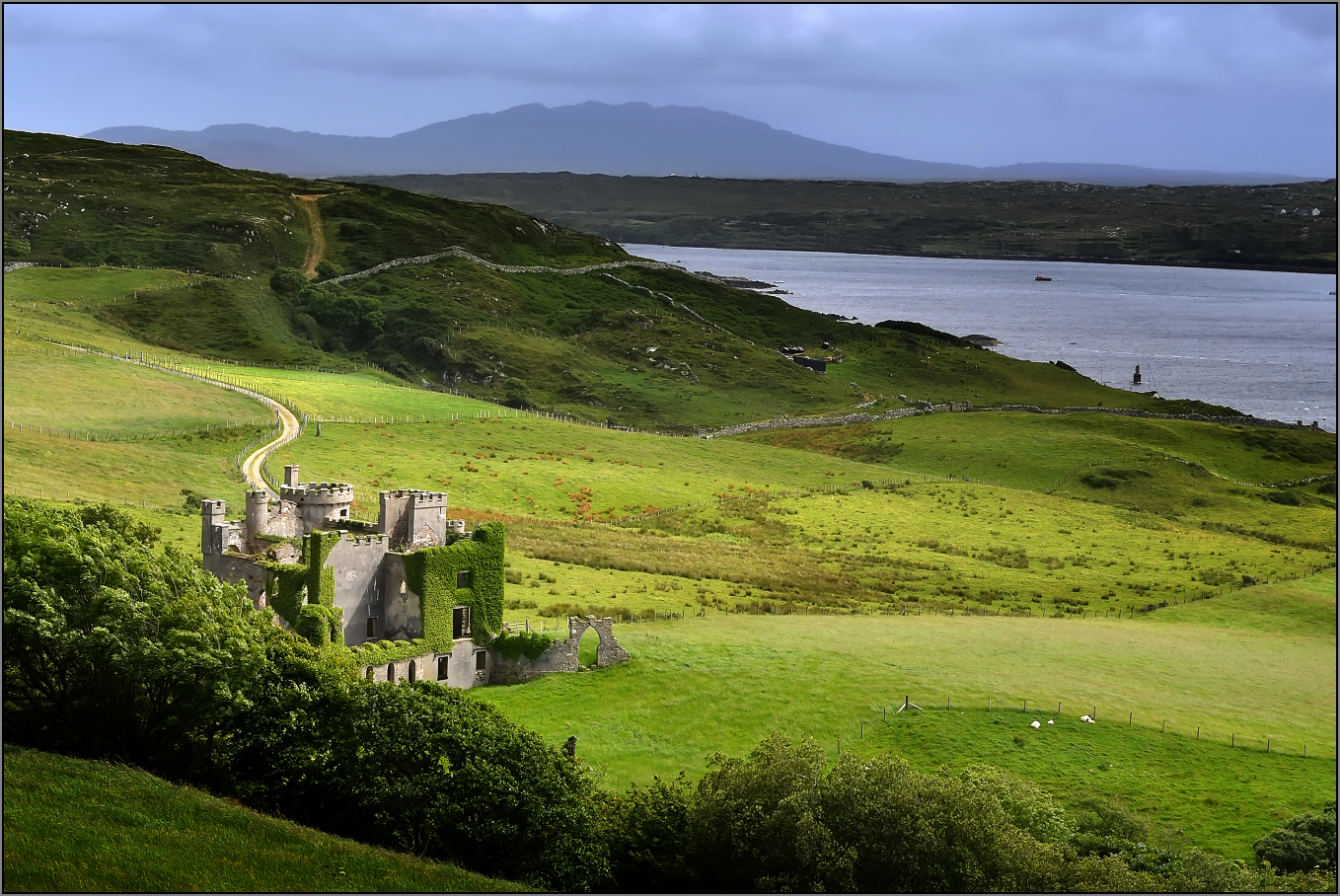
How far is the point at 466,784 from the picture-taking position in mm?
33312

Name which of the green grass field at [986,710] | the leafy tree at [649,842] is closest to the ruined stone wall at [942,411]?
the green grass field at [986,710]

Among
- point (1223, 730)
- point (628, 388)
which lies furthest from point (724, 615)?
point (628, 388)

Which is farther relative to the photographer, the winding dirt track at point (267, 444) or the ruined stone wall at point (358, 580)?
the winding dirt track at point (267, 444)

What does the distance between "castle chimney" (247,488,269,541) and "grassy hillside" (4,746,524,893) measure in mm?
17883

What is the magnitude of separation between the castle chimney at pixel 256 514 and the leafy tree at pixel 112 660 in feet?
39.0

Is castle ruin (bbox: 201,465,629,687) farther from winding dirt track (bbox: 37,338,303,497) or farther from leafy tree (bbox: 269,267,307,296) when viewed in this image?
leafy tree (bbox: 269,267,307,296)

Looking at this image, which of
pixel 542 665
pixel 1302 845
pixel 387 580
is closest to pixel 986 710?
pixel 1302 845

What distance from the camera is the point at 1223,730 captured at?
4734cm

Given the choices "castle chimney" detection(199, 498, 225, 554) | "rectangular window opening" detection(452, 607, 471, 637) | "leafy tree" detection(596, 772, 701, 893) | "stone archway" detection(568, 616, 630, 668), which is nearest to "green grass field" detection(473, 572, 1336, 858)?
"stone archway" detection(568, 616, 630, 668)

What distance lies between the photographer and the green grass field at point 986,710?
4247 cm

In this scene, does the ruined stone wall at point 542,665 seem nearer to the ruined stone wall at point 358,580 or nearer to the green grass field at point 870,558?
the green grass field at point 870,558

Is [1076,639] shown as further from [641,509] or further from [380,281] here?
[380,281]

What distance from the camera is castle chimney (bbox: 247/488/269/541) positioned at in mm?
48500

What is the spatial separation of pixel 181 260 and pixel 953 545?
13992cm
